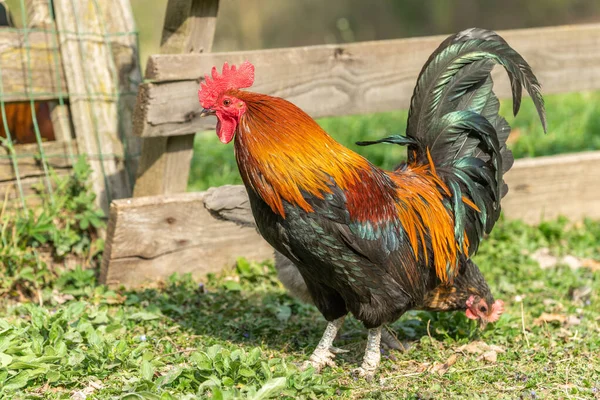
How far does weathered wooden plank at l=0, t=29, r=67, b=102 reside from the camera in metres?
4.35

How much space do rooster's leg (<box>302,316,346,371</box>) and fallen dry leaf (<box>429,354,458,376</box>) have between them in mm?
535

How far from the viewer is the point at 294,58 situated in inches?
180

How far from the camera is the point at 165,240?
178 inches

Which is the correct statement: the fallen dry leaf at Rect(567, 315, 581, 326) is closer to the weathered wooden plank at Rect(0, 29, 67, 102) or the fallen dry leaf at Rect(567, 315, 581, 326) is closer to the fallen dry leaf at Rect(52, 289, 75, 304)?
the fallen dry leaf at Rect(52, 289, 75, 304)

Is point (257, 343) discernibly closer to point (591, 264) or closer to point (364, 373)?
point (364, 373)

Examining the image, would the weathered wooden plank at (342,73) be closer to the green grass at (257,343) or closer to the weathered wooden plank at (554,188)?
the weathered wooden plank at (554,188)

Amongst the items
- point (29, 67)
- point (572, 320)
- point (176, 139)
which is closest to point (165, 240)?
point (176, 139)

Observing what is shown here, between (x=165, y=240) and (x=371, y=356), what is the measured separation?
1.67 m

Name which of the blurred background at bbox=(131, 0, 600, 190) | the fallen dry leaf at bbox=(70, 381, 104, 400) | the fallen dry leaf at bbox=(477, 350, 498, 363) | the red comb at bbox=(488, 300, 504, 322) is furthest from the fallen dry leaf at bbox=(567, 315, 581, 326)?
the fallen dry leaf at bbox=(70, 381, 104, 400)

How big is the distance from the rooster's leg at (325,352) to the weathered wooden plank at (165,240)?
1.07 metres

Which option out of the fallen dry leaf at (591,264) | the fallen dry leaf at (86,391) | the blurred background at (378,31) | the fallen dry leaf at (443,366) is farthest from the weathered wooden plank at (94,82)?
the fallen dry leaf at (591,264)

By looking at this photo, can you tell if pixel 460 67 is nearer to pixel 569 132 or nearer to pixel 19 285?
pixel 19 285

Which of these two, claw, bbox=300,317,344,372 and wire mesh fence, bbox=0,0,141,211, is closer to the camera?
claw, bbox=300,317,344,372

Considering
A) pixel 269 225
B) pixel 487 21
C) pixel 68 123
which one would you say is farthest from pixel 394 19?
pixel 269 225
